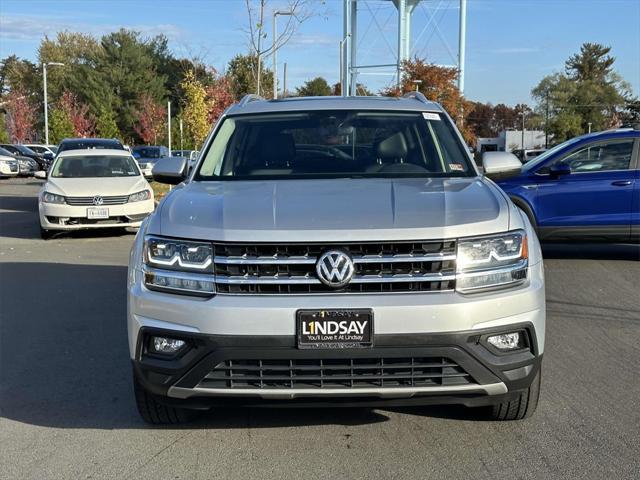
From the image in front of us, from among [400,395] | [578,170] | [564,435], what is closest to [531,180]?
[578,170]

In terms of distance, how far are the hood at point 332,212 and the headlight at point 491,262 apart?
0.20 feet

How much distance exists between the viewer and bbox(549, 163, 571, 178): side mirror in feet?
33.2

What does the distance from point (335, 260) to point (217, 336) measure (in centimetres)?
67

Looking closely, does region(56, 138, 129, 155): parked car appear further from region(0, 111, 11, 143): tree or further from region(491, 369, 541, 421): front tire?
region(0, 111, 11, 143): tree

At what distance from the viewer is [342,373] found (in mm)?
3553

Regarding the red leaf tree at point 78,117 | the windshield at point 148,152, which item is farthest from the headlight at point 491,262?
the red leaf tree at point 78,117

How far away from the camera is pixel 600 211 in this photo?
10039 millimetres

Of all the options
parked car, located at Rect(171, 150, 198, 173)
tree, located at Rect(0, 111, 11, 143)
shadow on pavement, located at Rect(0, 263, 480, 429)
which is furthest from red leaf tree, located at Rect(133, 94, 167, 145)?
shadow on pavement, located at Rect(0, 263, 480, 429)

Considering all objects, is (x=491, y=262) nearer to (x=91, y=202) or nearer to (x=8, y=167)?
(x=91, y=202)

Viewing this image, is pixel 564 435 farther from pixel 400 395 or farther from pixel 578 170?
pixel 578 170

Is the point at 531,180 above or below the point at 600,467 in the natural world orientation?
above

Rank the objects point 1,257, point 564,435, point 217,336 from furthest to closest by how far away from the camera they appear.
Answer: point 1,257
point 564,435
point 217,336

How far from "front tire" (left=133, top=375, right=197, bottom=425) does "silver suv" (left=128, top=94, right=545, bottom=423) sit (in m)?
0.12

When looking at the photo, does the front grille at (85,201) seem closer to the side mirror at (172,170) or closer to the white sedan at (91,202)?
the white sedan at (91,202)
